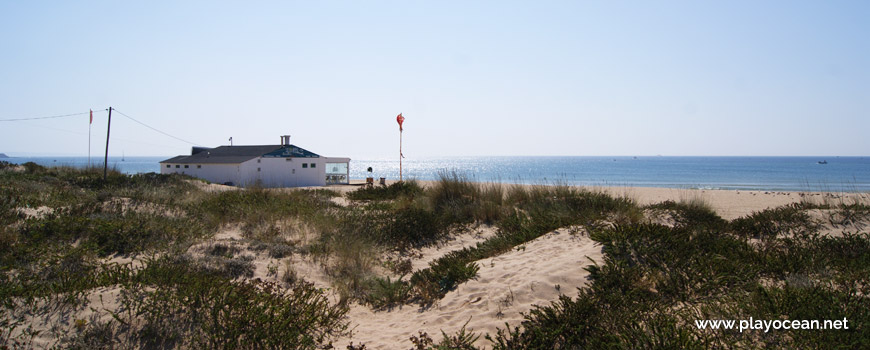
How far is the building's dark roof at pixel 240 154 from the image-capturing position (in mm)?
28703

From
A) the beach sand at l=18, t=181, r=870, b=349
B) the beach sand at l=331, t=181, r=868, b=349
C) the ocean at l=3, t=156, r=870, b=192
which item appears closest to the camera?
the beach sand at l=18, t=181, r=870, b=349

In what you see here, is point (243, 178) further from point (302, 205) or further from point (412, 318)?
point (412, 318)

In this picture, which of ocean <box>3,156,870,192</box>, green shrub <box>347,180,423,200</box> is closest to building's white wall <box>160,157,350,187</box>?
ocean <box>3,156,870,192</box>

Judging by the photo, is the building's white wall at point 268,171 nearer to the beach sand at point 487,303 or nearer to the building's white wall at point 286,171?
the building's white wall at point 286,171

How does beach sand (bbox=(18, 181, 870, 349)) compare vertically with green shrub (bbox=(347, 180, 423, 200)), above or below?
below


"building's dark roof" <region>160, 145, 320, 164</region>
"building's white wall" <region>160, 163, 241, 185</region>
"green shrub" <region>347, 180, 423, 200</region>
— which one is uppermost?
"building's dark roof" <region>160, 145, 320, 164</region>

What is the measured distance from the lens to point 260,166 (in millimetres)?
28266

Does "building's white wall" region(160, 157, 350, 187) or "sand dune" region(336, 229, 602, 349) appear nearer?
"sand dune" region(336, 229, 602, 349)

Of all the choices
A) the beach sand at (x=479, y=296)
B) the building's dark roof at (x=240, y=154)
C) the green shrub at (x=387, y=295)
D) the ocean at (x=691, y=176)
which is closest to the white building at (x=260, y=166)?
the building's dark roof at (x=240, y=154)

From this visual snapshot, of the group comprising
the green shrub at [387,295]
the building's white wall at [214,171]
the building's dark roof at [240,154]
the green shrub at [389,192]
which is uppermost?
the building's dark roof at [240,154]

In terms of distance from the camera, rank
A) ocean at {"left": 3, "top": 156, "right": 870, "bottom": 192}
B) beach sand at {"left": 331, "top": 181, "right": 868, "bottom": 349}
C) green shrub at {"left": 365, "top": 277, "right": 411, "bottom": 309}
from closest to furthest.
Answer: beach sand at {"left": 331, "top": 181, "right": 868, "bottom": 349}, green shrub at {"left": 365, "top": 277, "right": 411, "bottom": 309}, ocean at {"left": 3, "top": 156, "right": 870, "bottom": 192}

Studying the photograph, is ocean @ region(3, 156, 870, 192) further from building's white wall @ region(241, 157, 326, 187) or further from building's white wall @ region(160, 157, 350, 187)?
building's white wall @ region(241, 157, 326, 187)

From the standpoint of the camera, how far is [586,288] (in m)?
4.69

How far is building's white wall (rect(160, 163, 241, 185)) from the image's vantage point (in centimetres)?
2745
